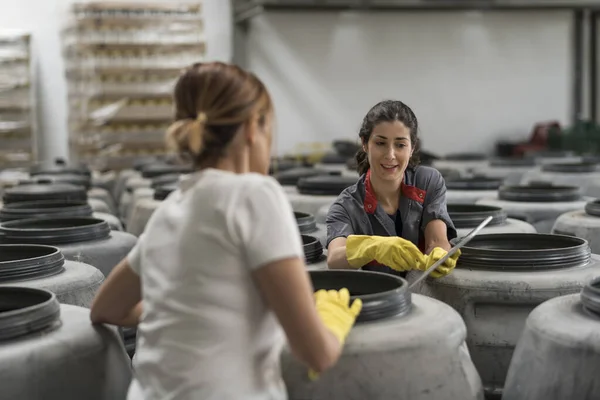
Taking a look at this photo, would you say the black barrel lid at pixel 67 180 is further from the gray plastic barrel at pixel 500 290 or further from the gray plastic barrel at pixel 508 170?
the gray plastic barrel at pixel 500 290

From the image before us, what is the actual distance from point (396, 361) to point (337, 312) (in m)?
0.21

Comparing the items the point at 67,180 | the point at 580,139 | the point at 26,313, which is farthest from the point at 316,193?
the point at 580,139

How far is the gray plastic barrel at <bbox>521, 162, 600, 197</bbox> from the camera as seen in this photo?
5.62 meters

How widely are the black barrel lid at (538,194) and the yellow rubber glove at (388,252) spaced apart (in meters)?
1.81

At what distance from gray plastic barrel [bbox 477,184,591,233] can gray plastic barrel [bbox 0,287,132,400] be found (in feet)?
7.85

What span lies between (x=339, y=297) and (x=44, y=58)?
29.2 feet

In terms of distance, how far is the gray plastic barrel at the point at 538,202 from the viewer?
4.07 metres

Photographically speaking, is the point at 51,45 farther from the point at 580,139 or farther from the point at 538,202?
the point at 538,202

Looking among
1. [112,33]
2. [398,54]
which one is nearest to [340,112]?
[398,54]

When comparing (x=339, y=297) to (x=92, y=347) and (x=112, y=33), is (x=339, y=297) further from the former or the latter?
(x=112, y=33)

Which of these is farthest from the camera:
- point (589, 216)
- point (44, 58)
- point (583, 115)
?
point (583, 115)

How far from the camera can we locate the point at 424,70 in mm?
10781

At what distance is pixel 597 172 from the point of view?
19.5 feet

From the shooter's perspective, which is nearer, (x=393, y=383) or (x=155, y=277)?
(x=155, y=277)
